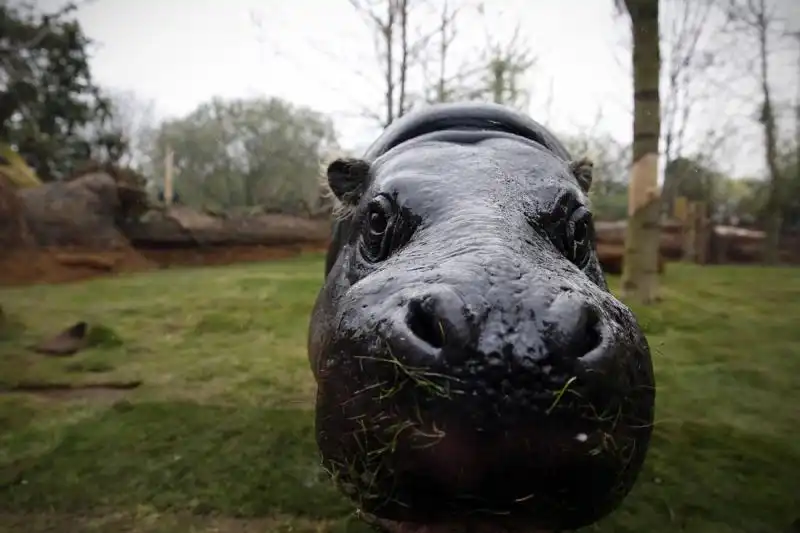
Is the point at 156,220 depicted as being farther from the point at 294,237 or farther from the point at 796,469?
the point at 796,469

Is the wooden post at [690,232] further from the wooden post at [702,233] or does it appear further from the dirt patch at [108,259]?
the dirt patch at [108,259]

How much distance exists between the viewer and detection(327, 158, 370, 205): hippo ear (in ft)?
7.72

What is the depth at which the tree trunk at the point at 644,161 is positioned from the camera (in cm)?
484

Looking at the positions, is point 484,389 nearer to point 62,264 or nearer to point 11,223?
point 11,223

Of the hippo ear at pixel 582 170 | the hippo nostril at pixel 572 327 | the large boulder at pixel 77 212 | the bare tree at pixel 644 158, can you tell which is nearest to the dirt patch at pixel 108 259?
the large boulder at pixel 77 212

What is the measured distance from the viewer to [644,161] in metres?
5.02

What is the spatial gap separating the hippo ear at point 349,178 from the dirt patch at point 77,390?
6.78ft

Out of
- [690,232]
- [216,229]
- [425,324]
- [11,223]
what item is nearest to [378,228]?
[425,324]

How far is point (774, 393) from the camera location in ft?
10.1

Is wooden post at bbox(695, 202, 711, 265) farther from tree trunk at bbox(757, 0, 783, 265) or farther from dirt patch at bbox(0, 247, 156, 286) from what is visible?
dirt patch at bbox(0, 247, 156, 286)

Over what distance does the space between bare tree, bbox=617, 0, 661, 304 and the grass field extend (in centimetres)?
30

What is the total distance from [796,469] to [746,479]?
0.70 ft

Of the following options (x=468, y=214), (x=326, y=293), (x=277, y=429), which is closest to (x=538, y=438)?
(x=468, y=214)

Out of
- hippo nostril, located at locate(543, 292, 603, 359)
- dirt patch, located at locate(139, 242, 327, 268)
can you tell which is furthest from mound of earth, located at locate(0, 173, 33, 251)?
hippo nostril, located at locate(543, 292, 603, 359)
